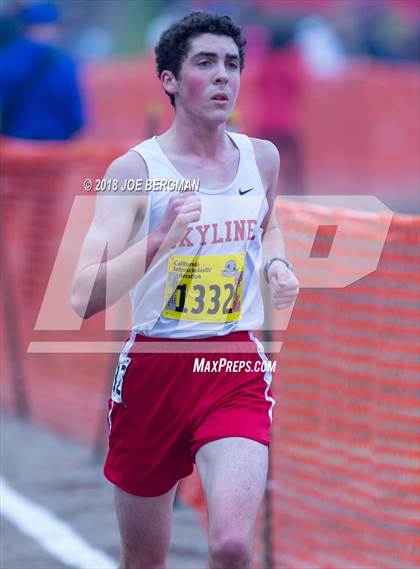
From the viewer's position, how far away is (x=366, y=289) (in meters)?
5.62

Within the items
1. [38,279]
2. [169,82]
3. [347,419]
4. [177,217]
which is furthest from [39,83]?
[177,217]

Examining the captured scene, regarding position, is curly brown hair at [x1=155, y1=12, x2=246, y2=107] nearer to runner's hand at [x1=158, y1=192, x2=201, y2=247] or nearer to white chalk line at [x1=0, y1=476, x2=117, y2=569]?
runner's hand at [x1=158, y1=192, x2=201, y2=247]

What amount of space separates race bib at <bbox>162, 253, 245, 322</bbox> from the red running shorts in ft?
0.29

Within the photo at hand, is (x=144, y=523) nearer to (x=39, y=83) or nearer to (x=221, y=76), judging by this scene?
(x=221, y=76)

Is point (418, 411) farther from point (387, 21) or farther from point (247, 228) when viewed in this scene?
point (387, 21)

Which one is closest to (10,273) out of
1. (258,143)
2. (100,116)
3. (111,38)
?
(258,143)

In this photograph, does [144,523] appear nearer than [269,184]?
Yes

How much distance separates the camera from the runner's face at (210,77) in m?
4.17

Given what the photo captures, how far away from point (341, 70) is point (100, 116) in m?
3.48

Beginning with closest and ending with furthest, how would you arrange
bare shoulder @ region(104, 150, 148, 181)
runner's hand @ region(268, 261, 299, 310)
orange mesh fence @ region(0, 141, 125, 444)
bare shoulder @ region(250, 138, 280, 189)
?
bare shoulder @ region(104, 150, 148, 181)
runner's hand @ region(268, 261, 299, 310)
bare shoulder @ region(250, 138, 280, 189)
orange mesh fence @ region(0, 141, 125, 444)

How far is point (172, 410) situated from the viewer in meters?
4.19

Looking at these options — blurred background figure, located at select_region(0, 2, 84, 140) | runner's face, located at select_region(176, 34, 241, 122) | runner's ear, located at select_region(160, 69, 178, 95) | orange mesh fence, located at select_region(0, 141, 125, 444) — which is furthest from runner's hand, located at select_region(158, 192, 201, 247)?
blurred background figure, located at select_region(0, 2, 84, 140)

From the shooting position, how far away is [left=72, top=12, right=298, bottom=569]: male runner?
411 centimetres

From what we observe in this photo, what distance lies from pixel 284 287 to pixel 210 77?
70cm
